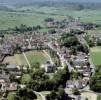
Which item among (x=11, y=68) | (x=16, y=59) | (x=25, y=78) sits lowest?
(x=16, y=59)

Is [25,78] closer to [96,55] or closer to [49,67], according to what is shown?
[49,67]

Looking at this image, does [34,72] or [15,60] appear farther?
[15,60]

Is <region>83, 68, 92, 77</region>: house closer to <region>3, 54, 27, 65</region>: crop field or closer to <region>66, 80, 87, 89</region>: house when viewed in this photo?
<region>66, 80, 87, 89</region>: house

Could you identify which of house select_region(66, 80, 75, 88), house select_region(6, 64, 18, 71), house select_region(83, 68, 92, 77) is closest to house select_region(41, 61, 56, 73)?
house select_region(6, 64, 18, 71)

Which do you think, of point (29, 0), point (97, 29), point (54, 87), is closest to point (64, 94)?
point (54, 87)

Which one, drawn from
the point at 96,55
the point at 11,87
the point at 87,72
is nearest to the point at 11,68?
the point at 11,87

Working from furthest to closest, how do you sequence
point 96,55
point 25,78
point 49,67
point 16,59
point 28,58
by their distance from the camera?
point 96,55 → point 28,58 → point 16,59 → point 49,67 → point 25,78

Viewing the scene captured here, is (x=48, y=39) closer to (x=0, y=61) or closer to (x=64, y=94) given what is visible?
(x=0, y=61)
